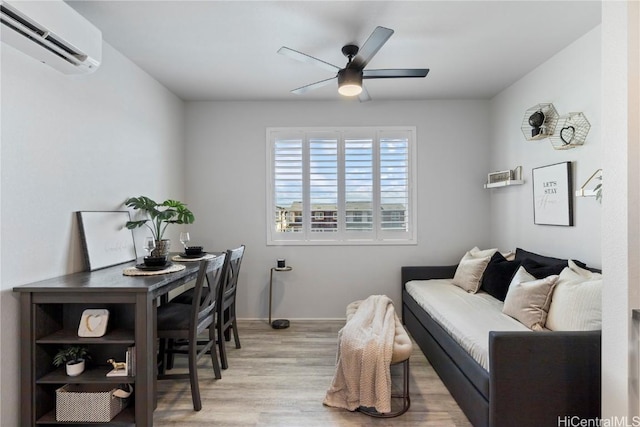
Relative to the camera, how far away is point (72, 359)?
1882 millimetres

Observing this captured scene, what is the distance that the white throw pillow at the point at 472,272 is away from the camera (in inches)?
127

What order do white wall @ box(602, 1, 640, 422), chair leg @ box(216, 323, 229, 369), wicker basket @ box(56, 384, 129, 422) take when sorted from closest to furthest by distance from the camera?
white wall @ box(602, 1, 640, 422) → wicker basket @ box(56, 384, 129, 422) → chair leg @ box(216, 323, 229, 369)

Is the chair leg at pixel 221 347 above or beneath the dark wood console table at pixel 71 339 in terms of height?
beneath

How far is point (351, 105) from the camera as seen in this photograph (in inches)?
155

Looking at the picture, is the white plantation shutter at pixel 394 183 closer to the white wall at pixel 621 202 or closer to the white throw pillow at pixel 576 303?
the white throw pillow at pixel 576 303

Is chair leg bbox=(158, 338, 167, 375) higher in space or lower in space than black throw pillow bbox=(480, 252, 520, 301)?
lower

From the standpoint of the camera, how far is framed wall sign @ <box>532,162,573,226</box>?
2.65 metres

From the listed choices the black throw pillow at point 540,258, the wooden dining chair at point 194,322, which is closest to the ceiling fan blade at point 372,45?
the wooden dining chair at point 194,322

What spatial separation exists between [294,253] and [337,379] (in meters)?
1.89

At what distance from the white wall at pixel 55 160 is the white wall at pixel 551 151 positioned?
3037mm

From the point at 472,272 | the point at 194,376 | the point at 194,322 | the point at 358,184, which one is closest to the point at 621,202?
the point at 472,272

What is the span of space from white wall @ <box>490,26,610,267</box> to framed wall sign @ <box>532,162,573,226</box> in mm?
52

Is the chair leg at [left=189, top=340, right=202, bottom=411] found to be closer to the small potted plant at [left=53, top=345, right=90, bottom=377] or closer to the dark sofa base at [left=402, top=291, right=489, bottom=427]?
the small potted plant at [left=53, top=345, right=90, bottom=377]

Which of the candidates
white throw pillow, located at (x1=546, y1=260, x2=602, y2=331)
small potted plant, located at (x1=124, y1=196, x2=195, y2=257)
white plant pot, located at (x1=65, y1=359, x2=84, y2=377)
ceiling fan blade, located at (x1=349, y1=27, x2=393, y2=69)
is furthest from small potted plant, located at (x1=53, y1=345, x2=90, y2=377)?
white throw pillow, located at (x1=546, y1=260, x2=602, y2=331)
